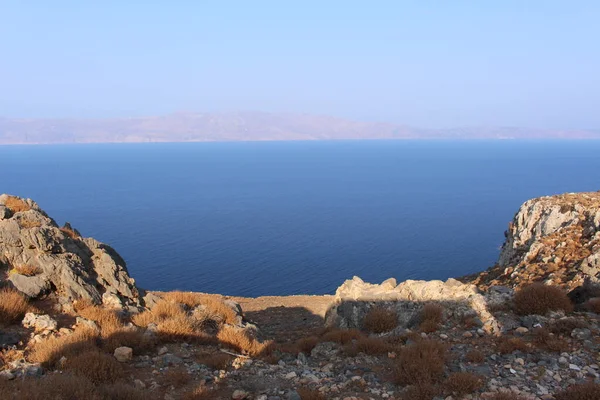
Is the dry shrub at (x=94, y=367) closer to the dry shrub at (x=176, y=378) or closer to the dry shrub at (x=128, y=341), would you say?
the dry shrub at (x=176, y=378)

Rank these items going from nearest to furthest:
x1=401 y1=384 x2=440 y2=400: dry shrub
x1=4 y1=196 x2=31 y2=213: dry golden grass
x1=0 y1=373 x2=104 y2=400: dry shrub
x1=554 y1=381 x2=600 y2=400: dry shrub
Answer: x1=0 y1=373 x2=104 y2=400: dry shrub → x1=554 y1=381 x2=600 y2=400: dry shrub → x1=401 y1=384 x2=440 y2=400: dry shrub → x1=4 y1=196 x2=31 y2=213: dry golden grass

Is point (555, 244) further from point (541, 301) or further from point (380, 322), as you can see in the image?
point (380, 322)

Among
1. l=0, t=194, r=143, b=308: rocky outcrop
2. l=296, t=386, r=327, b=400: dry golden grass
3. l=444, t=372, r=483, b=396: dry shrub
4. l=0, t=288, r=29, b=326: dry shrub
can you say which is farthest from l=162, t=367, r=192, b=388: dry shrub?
l=444, t=372, r=483, b=396: dry shrub

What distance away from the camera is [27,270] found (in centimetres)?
1451

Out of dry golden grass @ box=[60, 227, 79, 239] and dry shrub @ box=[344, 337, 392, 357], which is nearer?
dry shrub @ box=[344, 337, 392, 357]

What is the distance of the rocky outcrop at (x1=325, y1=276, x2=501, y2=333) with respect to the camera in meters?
14.7

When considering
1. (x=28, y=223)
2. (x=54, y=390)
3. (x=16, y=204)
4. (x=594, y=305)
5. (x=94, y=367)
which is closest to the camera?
(x=54, y=390)

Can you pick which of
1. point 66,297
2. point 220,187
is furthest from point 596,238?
point 220,187

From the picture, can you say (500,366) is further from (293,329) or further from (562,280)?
(562,280)

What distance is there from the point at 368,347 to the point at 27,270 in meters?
11.8

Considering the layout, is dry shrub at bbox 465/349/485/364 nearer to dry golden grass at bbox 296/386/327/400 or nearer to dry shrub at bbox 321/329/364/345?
dry shrub at bbox 321/329/364/345

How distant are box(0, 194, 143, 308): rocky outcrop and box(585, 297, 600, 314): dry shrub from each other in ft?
51.8

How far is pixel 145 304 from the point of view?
1606cm

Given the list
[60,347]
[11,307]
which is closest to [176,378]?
[60,347]
